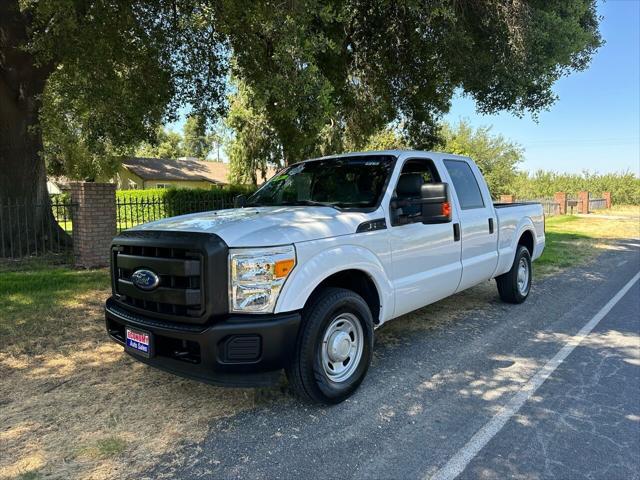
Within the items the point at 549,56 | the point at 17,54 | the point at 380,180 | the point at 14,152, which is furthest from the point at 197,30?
the point at 549,56

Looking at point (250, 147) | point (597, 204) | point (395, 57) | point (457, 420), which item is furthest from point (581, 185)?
point (457, 420)

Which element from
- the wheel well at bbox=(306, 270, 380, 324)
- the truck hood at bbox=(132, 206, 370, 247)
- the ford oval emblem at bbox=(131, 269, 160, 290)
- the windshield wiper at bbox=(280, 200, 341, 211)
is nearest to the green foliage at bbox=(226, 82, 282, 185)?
the windshield wiper at bbox=(280, 200, 341, 211)

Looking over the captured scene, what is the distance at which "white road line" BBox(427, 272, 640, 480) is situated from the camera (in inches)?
118

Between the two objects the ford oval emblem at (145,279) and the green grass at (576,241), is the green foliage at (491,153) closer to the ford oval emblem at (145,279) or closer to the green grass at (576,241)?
the green grass at (576,241)

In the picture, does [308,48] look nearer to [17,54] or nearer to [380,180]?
[380,180]

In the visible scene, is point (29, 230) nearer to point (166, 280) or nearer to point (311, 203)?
point (311, 203)

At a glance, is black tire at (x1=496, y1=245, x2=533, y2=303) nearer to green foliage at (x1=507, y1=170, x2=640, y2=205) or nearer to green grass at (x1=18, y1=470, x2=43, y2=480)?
green grass at (x1=18, y1=470, x2=43, y2=480)

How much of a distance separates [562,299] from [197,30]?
7.87 m

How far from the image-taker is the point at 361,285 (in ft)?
14.0

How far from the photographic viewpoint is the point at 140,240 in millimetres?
3684

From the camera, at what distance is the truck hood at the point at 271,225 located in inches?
134

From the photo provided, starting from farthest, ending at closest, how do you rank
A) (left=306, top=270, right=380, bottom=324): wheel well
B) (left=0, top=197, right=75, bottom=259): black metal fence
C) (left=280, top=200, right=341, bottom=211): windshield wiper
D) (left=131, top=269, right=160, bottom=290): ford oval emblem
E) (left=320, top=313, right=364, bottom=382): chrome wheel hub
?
(left=0, top=197, right=75, bottom=259): black metal fence
(left=280, top=200, right=341, bottom=211): windshield wiper
(left=306, top=270, right=380, bottom=324): wheel well
(left=320, top=313, right=364, bottom=382): chrome wheel hub
(left=131, top=269, right=160, bottom=290): ford oval emblem

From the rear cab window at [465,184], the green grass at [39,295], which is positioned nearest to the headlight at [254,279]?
the rear cab window at [465,184]

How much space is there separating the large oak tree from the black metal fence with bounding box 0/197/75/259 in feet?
0.77
